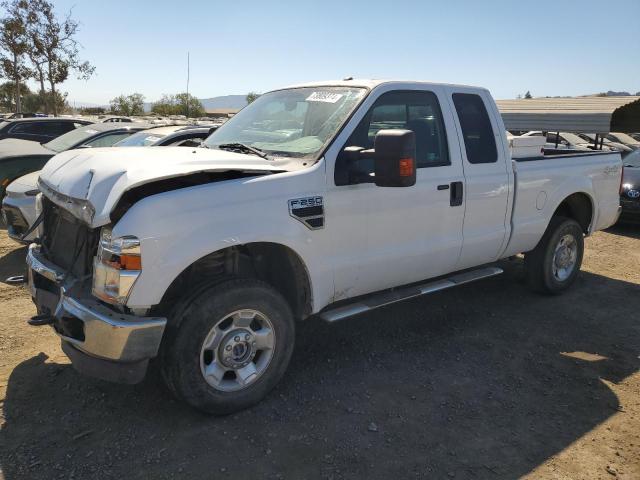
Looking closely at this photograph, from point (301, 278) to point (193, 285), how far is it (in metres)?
0.71

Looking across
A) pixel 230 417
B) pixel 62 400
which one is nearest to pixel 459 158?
pixel 230 417

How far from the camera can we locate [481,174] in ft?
14.8

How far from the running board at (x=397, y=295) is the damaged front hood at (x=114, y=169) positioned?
106cm

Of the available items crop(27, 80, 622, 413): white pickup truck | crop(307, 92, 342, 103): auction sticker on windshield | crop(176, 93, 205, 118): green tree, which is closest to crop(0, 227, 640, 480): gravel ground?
crop(27, 80, 622, 413): white pickup truck

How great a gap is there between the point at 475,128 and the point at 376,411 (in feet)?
8.24

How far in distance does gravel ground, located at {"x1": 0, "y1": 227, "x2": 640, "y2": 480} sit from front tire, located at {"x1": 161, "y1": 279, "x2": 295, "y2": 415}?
0.19 metres

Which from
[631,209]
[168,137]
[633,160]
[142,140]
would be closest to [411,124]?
[168,137]

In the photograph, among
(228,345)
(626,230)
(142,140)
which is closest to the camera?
(228,345)

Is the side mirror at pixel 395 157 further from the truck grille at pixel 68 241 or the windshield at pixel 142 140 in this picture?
the windshield at pixel 142 140

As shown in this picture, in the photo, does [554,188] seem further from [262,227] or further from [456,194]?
[262,227]

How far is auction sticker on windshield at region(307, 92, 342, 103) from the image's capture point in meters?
3.99

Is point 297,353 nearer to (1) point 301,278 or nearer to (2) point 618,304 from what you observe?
(1) point 301,278

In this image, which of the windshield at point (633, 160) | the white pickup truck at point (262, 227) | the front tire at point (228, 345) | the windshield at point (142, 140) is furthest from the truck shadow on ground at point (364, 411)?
the windshield at point (633, 160)

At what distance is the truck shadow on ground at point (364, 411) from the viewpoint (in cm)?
295
